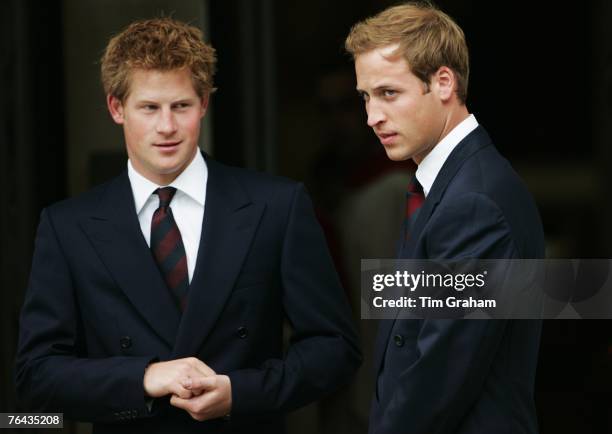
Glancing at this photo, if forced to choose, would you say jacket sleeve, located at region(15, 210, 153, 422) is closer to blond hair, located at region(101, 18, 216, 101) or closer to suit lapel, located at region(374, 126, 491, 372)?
blond hair, located at region(101, 18, 216, 101)

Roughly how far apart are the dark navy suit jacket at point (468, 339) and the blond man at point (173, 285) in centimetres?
46

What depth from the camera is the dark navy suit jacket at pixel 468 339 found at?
3281mm

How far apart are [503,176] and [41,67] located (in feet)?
10.9

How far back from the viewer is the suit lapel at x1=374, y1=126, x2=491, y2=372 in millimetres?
3457

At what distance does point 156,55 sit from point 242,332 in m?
0.92

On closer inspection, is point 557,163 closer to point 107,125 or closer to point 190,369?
point 107,125

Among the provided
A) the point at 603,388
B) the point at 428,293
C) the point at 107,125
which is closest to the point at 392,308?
the point at 428,293

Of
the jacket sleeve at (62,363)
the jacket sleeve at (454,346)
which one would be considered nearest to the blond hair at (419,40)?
the jacket sleeve at (454,346)

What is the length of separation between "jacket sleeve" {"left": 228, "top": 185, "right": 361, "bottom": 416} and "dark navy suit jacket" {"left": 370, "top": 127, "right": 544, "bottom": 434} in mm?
390

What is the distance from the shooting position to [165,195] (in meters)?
3.91

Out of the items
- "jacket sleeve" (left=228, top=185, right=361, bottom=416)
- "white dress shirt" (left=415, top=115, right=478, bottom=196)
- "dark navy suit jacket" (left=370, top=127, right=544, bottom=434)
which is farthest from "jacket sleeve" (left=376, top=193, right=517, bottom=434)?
"jacket sleeve" (left=228, top=185, right=361, bottom=416)

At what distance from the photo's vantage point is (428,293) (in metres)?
3.37

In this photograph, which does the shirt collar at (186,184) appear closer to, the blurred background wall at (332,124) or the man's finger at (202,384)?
the man's finger at (202,384)

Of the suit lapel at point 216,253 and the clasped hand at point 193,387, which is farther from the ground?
the suit lapel at point 216,253
